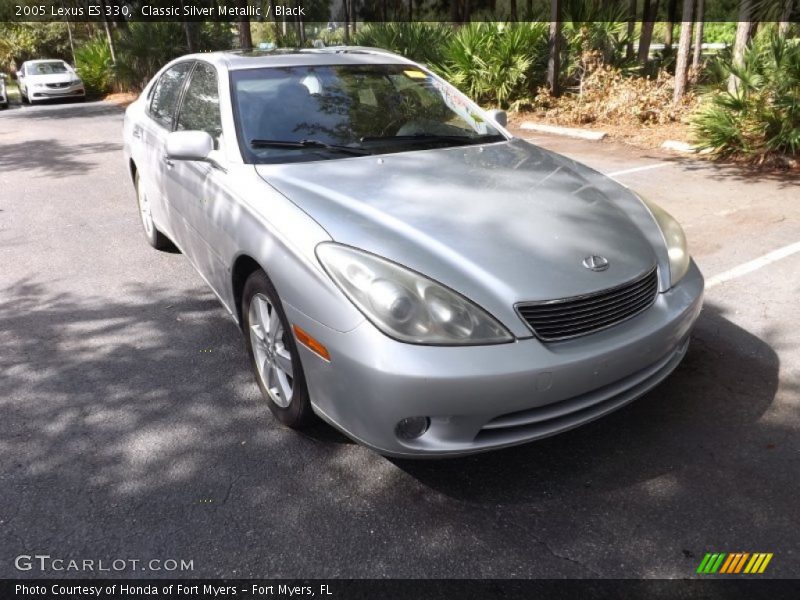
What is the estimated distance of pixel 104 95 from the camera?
83.1 ft

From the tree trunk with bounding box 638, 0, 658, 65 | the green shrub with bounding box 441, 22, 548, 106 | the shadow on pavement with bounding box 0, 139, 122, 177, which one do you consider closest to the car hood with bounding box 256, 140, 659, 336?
the shadow on pavement with bounding box 0, 139, 122, 177

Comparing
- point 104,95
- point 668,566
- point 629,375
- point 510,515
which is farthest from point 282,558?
point 104,95

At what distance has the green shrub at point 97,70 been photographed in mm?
25125

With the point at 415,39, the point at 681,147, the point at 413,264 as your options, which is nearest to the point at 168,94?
the point at 413,264

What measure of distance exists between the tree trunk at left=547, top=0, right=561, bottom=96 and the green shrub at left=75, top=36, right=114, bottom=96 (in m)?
18.6

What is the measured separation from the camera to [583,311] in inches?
97.2

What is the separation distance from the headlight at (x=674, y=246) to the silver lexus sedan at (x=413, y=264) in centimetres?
1

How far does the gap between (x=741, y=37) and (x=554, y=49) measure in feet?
13.8

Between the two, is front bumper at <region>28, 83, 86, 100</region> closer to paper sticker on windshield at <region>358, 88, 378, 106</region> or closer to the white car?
the white car

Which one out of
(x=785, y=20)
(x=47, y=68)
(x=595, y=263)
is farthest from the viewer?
(x=47, y=68)

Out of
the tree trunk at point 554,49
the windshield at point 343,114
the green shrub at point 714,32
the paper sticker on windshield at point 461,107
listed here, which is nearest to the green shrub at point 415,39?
the tree trunk at point 554,49

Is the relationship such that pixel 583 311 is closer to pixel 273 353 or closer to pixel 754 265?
pixel 273 353

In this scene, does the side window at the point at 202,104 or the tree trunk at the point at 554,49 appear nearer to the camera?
the side window at the point at 202,104

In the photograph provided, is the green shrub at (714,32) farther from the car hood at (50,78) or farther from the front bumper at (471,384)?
the front bumper at (471,384)
